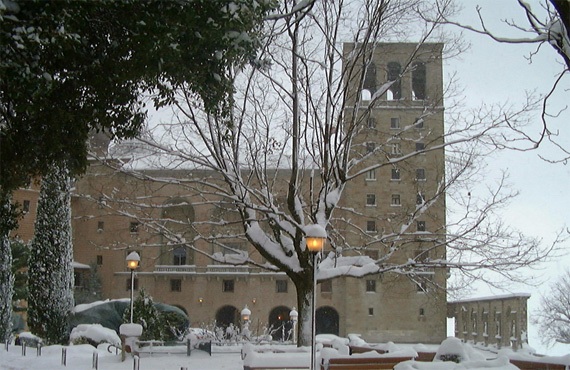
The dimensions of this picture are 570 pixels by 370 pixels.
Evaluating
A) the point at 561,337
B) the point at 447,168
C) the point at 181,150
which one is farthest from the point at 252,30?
the point at 561,337

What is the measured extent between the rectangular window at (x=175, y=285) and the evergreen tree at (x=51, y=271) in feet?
77.3

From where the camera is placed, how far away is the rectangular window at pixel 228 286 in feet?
157

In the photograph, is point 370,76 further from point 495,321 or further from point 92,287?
point 92,287

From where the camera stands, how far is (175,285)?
4806 centimetres

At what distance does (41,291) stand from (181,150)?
479 inches

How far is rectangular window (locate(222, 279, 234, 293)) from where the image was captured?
4788 cm

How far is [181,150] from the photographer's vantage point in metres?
15.1

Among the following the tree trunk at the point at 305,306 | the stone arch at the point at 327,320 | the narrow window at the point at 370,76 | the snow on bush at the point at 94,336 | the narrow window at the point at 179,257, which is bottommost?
the stone arch at the point at 327,320

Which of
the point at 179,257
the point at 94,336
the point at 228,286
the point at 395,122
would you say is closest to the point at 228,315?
the point at 228,286

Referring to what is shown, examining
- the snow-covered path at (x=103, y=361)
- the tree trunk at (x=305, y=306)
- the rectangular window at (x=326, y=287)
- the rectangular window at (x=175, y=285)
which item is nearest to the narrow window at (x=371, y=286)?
the rectangular window at (x=326, y=287)

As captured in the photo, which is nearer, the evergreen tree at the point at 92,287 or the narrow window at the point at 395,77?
the narrow window at the point at 395,77

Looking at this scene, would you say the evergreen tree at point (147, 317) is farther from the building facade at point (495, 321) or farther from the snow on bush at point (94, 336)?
the building facade at point (495, 321)

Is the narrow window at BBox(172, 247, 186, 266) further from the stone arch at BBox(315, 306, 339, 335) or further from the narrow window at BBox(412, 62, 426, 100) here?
the narrow window at BBox(412, 62, 426, 100)

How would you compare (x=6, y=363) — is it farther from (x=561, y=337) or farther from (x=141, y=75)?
(x=561, y=337)
